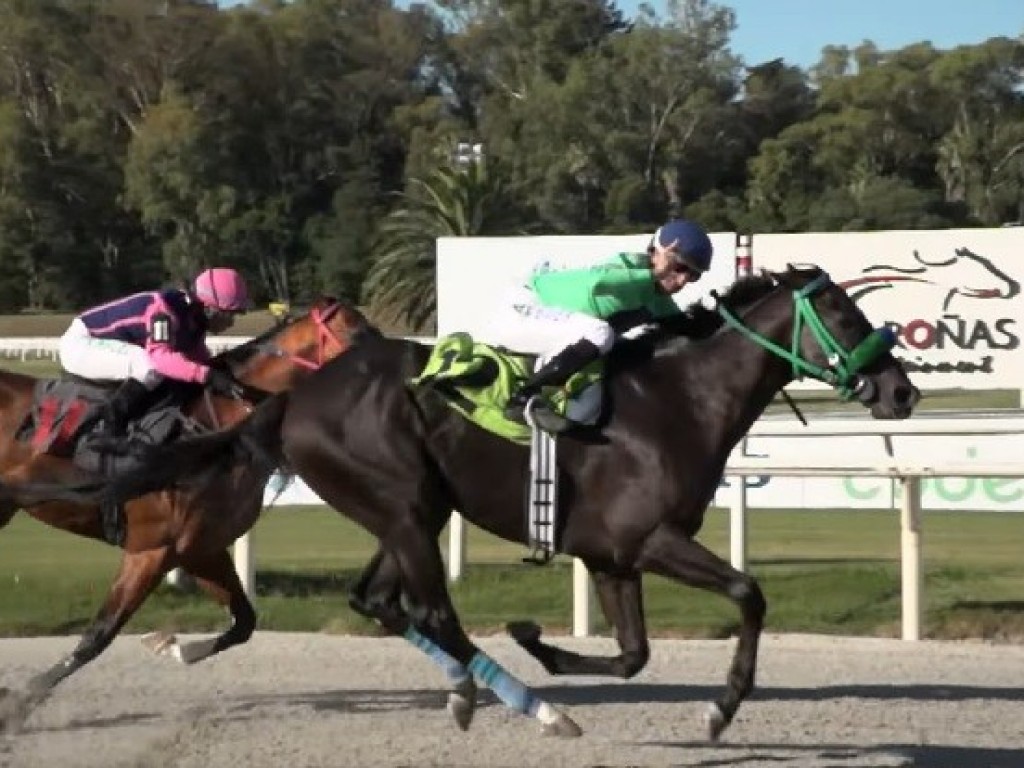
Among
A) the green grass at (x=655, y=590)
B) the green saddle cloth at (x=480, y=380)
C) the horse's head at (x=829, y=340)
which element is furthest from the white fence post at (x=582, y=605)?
the horse's head at (x=829, y=340)

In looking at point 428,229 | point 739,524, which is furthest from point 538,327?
point 428,229

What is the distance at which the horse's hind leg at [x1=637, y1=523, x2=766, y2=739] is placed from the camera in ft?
19.7

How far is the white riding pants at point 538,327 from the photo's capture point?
6305 millimetres

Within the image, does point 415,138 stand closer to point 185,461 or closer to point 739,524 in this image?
point 739,524

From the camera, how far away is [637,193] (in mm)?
59250

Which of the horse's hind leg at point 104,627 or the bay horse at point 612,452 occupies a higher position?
the bay horse at point 612,452

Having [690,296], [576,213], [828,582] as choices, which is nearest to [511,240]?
[690,296]

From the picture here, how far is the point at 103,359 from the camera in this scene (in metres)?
7.54

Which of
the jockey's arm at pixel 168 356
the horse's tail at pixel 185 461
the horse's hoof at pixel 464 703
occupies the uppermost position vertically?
the jockey's arm at pixel 168 356

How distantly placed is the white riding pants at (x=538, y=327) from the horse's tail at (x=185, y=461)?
2.81 feet

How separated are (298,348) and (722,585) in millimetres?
2459

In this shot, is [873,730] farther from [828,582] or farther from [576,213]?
[576,213]

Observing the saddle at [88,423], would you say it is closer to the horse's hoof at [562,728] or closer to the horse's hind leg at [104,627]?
the horse's hind leg at [104,627]

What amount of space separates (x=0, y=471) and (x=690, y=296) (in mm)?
9611
